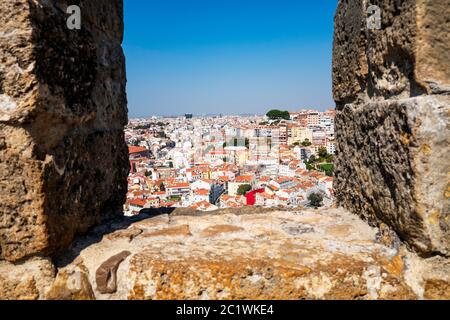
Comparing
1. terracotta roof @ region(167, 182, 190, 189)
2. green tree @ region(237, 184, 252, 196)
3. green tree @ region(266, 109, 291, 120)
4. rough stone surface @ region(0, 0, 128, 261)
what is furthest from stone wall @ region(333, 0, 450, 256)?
green tree @ region(266, 109, 291, 120)

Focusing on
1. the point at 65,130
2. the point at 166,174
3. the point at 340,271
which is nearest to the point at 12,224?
the point at 65,130

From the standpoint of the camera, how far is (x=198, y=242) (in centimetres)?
172

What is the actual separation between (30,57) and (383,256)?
1.50 meters

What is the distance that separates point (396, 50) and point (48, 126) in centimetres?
140

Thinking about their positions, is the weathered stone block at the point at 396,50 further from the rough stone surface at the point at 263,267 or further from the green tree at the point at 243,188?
the green tree at the point at 243,188

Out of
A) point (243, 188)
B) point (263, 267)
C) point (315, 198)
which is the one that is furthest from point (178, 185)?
point (263, 267)

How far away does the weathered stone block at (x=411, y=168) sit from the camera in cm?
132

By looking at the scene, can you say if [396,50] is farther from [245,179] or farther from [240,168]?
[240,168]

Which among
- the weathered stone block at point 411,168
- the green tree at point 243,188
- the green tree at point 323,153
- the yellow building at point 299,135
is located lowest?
the green tree at point 243,188

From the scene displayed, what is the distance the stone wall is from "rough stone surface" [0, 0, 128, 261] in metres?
1.30

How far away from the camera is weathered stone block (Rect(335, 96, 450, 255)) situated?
4.32 ft

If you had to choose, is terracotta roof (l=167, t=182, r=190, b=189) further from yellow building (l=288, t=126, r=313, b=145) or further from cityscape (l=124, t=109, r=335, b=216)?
yellow building (l=288, t=126, r=313, b=145)

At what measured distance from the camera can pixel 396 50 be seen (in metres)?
1.54

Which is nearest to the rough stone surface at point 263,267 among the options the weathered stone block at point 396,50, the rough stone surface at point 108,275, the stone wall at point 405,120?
the rough stone surface at point 108,275
